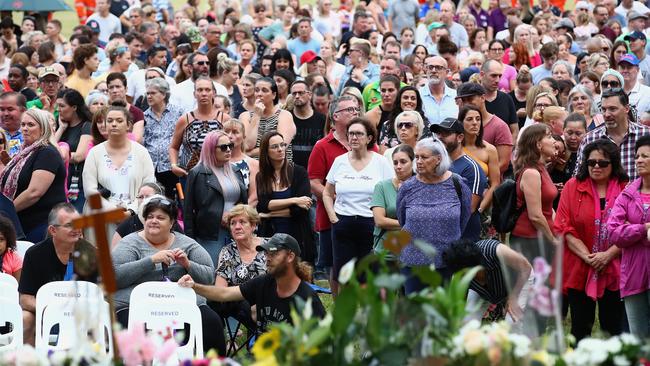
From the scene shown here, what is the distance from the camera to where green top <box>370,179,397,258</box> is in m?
9.27

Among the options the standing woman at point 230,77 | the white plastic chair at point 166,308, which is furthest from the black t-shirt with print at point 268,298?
the standing woman at point 230,77

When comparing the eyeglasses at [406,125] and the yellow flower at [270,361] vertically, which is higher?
the yellow flower at [270,361]

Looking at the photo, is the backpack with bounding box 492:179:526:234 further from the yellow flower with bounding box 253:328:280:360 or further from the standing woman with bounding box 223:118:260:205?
the yellow flower with bounding box 253:328:280:360

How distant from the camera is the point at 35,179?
9727 mm

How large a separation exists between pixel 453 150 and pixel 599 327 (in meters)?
1.64

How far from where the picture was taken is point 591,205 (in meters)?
8.48

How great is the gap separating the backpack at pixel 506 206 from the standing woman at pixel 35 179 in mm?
3387

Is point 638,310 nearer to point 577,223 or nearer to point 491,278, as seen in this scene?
point 577,223

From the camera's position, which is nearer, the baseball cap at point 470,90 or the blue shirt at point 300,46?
the baseball cap at point 470,90

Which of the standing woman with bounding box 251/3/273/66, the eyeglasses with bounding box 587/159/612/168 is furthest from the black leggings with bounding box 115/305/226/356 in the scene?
the standing woman with bounding box 251/3/273/66

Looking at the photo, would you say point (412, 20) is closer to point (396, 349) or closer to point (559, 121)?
point (559, 121)

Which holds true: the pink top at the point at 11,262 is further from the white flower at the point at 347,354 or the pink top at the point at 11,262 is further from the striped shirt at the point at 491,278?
the white flower at the point at 347,354

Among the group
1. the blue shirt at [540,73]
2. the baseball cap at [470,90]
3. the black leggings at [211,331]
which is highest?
the baseball cap at [470,90]

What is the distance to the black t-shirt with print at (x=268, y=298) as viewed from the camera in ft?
26.4
